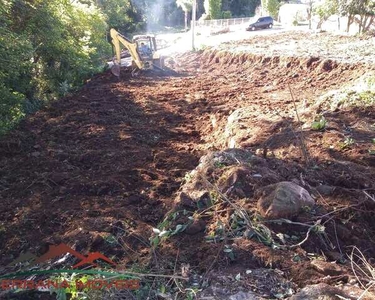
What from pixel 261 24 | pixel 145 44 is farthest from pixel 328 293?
pixel 261 24

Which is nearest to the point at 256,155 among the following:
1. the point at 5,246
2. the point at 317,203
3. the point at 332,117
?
the point at 317,203

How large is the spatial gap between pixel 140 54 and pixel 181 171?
431 inches

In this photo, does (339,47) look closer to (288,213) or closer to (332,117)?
(332,117)

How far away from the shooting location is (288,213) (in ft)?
13.9

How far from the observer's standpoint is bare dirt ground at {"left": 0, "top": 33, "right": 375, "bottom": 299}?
3.94 meters

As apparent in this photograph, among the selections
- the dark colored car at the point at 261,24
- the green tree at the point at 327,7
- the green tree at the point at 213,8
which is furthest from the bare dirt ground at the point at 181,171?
the green tree at the point at 213,8

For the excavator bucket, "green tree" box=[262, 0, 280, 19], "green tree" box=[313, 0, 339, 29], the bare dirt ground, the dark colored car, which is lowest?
the bare dirt ground

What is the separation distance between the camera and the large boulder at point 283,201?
4223 mm

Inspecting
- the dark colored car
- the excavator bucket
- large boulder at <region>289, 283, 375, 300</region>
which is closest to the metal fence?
the dark colored car

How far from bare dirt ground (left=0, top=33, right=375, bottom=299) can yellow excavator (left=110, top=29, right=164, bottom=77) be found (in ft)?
11.5

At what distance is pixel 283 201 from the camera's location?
4254 mm

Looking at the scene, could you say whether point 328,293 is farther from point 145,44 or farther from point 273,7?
point 273,7

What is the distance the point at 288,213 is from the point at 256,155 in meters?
1.87

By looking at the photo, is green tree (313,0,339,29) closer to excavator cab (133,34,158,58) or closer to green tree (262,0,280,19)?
excavator cab (133,34,158,58)
